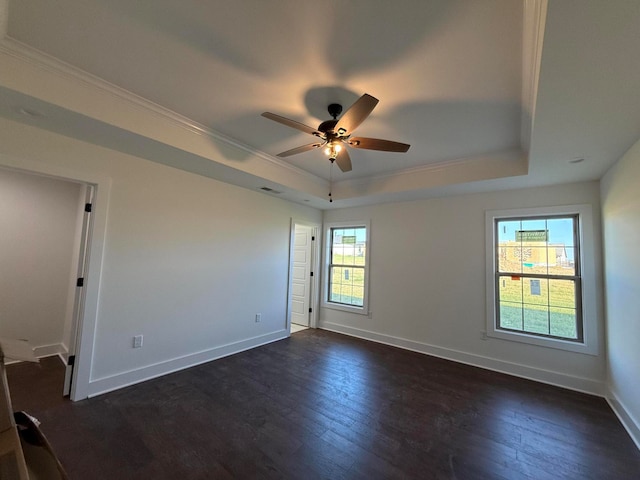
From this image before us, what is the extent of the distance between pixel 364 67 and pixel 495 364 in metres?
3.93

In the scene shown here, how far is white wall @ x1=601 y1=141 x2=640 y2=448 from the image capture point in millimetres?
2234

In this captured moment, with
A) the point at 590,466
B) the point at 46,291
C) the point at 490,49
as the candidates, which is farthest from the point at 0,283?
the point at 590,466

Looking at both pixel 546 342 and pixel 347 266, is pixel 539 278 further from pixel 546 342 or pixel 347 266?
pixel 347 266

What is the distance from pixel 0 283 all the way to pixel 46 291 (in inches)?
17.1

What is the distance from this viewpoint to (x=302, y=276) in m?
5.70

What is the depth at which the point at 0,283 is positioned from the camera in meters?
3.37

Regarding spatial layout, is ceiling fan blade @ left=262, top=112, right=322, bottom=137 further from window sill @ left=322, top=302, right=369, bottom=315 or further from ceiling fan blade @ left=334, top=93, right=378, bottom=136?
window sill @ left=322, top=302, right=369, bottom=315

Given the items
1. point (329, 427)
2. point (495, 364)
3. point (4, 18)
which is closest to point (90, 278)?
point (4, 18)

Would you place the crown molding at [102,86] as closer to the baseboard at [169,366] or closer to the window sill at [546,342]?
the baseboard at [169,366]

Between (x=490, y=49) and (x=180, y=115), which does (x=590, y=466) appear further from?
(x=180, y=115)

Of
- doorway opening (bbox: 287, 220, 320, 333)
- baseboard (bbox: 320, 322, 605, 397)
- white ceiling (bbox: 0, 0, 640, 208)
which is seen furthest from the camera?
doorway opening (bbox: 287, 220, 320, 333)

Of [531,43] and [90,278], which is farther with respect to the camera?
[90,278]

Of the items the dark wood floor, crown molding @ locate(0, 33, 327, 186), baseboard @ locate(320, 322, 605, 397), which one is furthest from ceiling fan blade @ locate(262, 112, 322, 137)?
baseboard @ locate(320, 322, 605, 397)

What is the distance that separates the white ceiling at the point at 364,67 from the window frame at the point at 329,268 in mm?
2273
